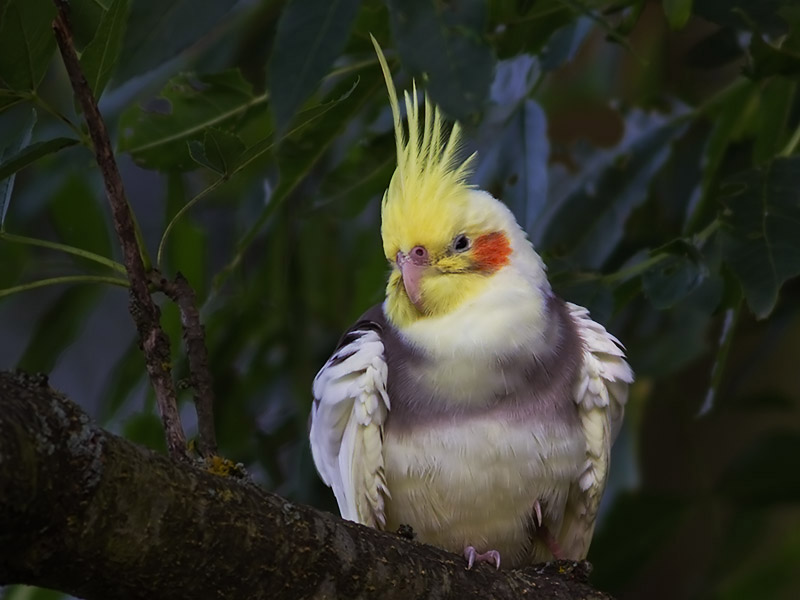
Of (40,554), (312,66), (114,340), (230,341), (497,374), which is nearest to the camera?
(40,554)

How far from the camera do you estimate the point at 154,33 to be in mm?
1173

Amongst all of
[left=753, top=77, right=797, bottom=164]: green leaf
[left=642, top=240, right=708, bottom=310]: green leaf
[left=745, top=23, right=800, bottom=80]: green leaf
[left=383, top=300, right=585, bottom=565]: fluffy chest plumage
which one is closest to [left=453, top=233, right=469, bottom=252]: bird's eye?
[left=383, top=300, right=585, bottom=565]: fluffy chest plumage

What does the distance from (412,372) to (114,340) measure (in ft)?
11.6

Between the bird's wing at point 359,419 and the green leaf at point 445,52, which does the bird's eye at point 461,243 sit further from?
the green leaf at point 445,52

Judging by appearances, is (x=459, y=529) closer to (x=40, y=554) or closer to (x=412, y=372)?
(x=412, y=372)

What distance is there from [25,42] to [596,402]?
101 cm

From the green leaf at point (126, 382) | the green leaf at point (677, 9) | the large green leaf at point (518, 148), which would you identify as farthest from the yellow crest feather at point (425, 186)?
the green leaf at point (126, 382)

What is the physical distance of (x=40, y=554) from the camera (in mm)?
928

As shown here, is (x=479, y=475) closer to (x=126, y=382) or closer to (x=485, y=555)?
(x=485, y=555)

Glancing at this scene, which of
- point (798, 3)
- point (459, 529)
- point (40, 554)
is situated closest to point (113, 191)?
point (40, 554)

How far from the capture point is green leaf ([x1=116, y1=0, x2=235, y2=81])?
1.16 metres

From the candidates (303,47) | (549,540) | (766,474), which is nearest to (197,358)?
(303,47)

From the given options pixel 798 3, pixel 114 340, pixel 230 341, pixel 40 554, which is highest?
pixel 798 3

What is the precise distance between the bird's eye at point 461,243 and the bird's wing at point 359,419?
0.21 m
